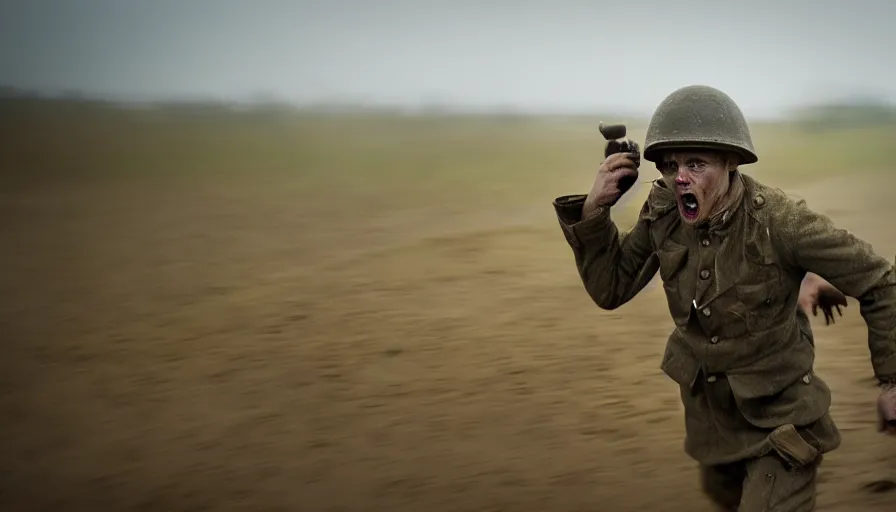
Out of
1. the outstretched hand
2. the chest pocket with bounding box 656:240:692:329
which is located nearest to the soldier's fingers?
the chest pocket with bounding box 656:240:692:329

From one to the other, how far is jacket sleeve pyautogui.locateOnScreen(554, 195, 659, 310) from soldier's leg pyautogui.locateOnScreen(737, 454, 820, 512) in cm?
61

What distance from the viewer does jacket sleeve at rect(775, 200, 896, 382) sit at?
218 centimetres

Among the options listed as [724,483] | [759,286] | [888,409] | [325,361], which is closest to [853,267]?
[759,286]

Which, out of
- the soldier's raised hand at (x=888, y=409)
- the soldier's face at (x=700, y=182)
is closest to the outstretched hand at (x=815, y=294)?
the soldier's raised hand at (x=888, y=409)

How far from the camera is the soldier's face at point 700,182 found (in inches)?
89.8

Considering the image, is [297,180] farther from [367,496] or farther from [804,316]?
[804,316]

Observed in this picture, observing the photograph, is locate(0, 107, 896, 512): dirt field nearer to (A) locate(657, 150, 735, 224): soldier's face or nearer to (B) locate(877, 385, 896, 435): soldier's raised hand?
(A) locate(657, 150, 735, 224): soldier's face

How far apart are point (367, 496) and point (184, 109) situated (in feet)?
23.6

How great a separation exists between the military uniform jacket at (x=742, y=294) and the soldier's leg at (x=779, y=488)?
0.06m

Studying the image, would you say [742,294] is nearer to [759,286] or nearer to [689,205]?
[759,286]

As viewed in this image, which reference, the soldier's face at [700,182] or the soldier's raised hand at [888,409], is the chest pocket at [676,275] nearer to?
the soldier's face at [700,182]

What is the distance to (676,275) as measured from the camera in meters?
2.46

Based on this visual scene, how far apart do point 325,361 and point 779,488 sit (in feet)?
9.23

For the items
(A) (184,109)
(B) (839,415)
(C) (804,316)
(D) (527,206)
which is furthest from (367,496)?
(A) (184,109)
